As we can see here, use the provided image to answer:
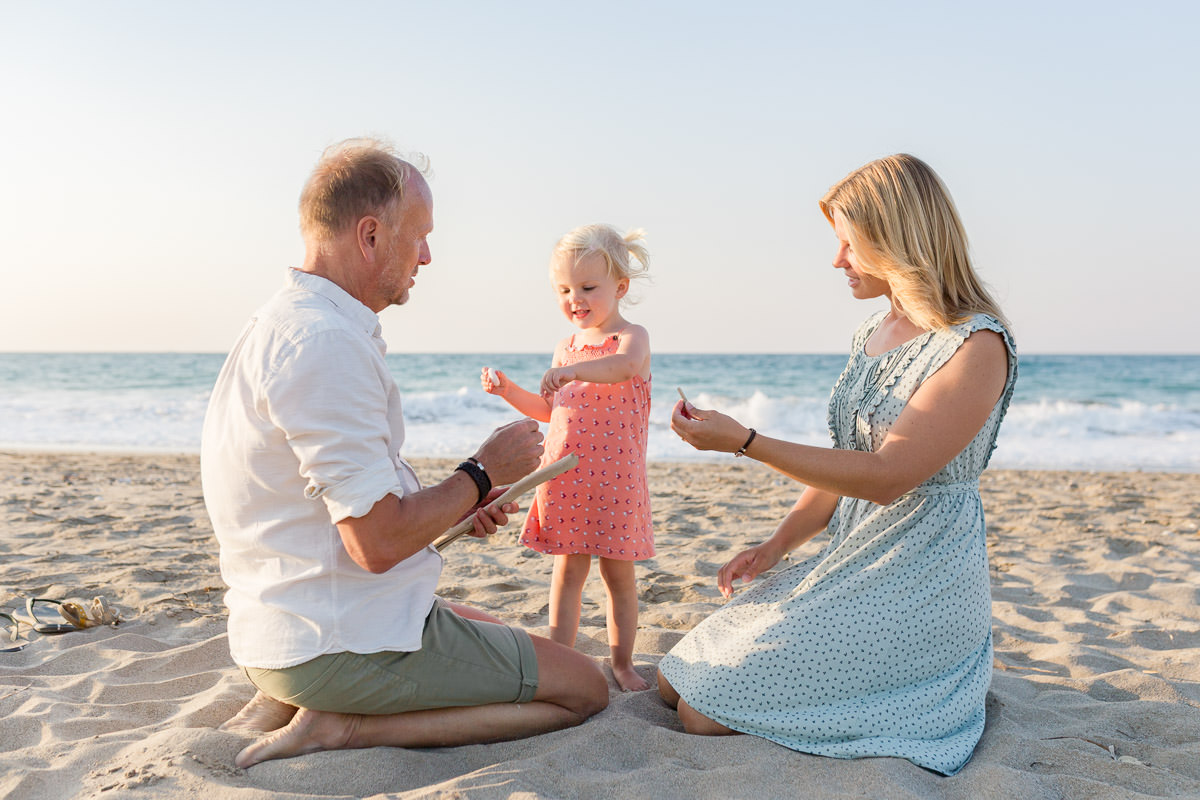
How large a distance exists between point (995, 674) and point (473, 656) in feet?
6.42

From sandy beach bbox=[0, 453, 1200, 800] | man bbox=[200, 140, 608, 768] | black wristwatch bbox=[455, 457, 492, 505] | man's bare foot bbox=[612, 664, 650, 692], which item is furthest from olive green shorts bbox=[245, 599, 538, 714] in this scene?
man's bare foot bbox=[612, 664, 650, 692]

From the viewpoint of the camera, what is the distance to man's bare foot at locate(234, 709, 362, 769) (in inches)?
93.7

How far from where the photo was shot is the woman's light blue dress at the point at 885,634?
251 centimetres

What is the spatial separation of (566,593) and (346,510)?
1488 mm

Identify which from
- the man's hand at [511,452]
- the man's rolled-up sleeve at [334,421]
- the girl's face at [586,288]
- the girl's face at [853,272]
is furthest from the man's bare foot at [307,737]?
the girl's face at [853,272]

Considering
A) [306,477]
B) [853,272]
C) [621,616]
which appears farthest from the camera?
[621,616]

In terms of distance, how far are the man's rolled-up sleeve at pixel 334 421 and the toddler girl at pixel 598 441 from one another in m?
1.16

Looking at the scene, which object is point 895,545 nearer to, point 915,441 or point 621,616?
point 915,441

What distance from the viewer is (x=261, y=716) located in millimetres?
2621

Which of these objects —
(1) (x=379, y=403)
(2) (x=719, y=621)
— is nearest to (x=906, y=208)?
(2) (x=719, y=621)

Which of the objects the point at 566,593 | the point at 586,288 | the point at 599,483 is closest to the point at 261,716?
the point at 566,593

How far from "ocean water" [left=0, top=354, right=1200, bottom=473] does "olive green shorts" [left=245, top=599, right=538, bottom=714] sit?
334 inches

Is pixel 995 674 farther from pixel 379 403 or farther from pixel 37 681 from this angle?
pixel 37 681

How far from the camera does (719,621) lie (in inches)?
115
